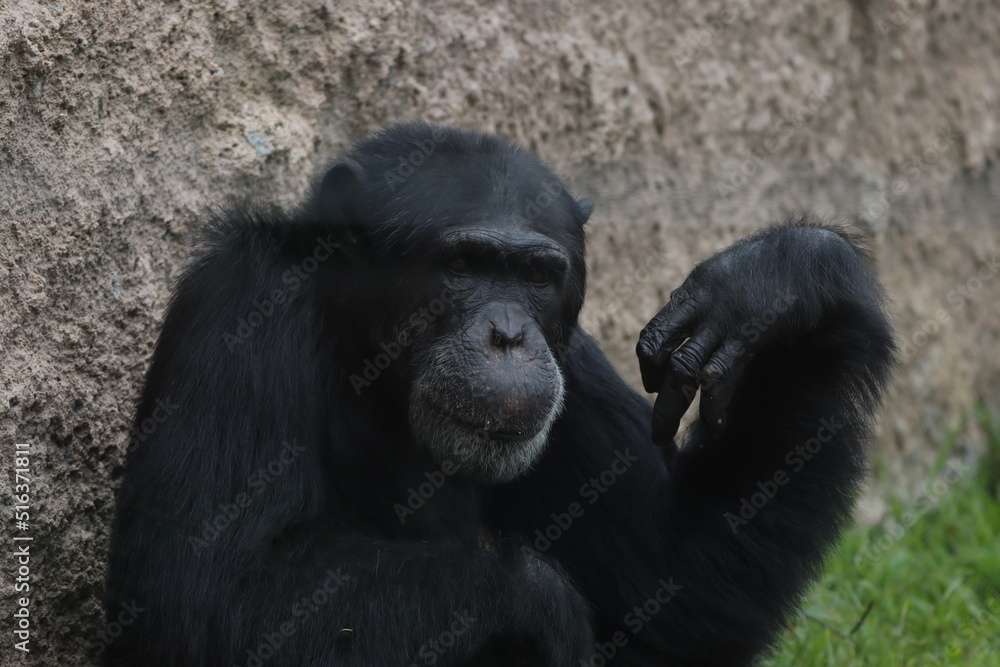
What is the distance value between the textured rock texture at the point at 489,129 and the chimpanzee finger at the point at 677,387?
206 cm

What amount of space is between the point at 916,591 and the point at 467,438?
3452mm

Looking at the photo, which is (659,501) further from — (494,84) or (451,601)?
(494,84)

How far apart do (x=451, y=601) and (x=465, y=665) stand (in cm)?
Result: 26

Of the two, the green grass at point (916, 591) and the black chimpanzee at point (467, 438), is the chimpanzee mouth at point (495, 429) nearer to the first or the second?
the black chimpanzee at point (467, 438)

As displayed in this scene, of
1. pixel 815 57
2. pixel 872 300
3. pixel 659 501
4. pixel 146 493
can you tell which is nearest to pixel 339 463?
pixel 146 493

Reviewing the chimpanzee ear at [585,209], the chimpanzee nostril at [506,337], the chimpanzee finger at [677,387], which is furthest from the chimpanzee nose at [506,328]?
the chimpanzee ear at [585,209]

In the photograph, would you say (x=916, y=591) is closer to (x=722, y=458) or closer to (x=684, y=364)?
(x=722, y=458)

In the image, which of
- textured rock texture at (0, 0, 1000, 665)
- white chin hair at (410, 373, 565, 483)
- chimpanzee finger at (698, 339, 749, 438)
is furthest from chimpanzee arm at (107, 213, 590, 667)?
chimpanzee finger at (698, 339, 749, 438)

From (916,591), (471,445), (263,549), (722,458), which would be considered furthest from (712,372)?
(916,591)

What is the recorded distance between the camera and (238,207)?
461 centimetres

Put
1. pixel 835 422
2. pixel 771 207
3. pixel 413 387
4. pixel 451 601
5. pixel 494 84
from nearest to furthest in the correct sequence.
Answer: pixel 451 601 < pixel 413 387 < pixel 835 422 < pixel 494 84 < pixel 771 207

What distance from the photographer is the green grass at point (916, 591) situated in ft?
18.5

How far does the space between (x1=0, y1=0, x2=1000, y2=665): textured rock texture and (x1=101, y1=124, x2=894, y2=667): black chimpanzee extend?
446 mm

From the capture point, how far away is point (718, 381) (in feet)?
13.9
